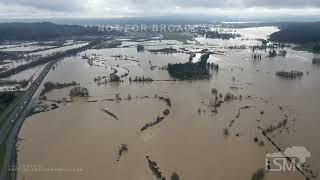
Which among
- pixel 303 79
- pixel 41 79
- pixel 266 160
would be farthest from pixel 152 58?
pixel 266 160

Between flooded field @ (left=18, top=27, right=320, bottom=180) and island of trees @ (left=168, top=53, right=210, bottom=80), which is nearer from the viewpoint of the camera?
flooded field @ (left=18, top=27, right=320, bottom=180)

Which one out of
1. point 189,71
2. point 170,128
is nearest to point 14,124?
point 170,128

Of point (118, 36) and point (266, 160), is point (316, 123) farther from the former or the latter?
point (118, 36)

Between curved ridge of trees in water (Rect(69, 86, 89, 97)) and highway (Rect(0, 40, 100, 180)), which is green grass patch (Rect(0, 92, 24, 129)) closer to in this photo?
highway (Rect(0, 40, 100, 180))

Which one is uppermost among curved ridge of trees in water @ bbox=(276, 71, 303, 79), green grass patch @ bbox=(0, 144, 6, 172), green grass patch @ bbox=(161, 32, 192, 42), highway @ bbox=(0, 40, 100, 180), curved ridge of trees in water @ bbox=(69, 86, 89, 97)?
green grass patch @ bbox=(161, 32, 192, 42)

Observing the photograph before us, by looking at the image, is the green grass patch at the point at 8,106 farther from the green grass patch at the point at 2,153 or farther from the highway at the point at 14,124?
the green grass patch at the point at 2,153

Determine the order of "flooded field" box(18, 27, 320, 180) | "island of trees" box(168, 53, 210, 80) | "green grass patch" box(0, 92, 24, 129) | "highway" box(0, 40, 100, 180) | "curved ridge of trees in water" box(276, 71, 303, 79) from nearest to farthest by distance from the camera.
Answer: "flooded field" box(18, 27, 320, 180) → "highway" box(0, 40, 100, 180) → "green grass patch" box(0, 92, 24, 129) → "curved ridge of trees in water" box(276, 71, 303, 79) → "island of trees" box(168, 53, 210, 80)

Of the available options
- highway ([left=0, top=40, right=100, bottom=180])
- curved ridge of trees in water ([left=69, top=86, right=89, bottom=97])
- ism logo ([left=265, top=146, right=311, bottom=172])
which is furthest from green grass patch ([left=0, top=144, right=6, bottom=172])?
ism logo ([left=265, top=146, right=311, bottom=172])

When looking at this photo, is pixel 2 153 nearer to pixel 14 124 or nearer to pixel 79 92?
pixel 14 124
